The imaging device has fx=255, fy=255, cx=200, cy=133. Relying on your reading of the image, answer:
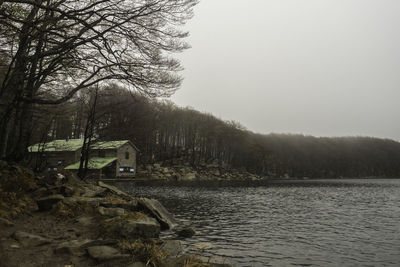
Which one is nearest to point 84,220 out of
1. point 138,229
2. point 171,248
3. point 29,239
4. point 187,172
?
point 138,229

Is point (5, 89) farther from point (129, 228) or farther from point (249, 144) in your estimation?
point (249, 144)

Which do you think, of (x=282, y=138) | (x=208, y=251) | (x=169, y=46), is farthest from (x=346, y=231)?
(x=282, y=138)

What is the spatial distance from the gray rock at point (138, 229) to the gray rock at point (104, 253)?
4.42 ft

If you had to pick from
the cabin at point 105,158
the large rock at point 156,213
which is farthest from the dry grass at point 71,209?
the cabin at point 105,158

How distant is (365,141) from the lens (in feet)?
604

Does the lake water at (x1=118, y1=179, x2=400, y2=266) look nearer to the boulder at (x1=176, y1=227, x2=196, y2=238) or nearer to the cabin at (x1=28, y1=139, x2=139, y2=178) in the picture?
the boulder at (x1=176, y1=227, x2=196, y2=238)

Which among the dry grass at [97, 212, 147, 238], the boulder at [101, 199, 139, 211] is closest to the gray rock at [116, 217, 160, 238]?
the dry grass at [97, 212, 147, 238]

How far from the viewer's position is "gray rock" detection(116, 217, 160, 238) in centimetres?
788

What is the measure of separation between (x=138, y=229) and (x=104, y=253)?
2.31 meters

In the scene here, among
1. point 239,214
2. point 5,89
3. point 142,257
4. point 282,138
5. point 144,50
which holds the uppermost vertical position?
point 282,138

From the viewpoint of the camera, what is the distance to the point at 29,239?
649cm

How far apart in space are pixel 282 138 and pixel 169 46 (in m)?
167

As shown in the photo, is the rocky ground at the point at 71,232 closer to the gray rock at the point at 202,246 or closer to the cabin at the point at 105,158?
the gray rock at the point at 202,246

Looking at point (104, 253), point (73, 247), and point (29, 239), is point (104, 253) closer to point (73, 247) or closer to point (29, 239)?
point (73, 247)
